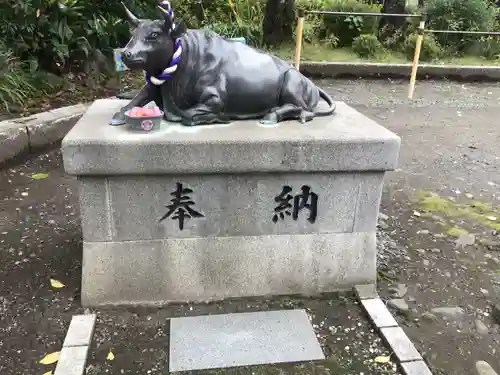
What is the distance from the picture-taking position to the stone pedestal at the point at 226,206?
2814mm

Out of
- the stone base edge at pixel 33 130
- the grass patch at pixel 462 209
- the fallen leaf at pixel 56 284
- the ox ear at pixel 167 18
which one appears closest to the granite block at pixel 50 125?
the stone base edge at pixel 33 130

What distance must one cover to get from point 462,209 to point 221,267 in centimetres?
282

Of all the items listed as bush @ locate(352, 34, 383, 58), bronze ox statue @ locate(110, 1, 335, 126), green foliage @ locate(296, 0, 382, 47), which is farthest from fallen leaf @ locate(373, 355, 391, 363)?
green foliage @ locate(296, 0, 382, 47)

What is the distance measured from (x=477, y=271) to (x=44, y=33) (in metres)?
6.06

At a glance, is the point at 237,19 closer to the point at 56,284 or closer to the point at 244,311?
the point at 56,284

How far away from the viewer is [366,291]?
3352 millimetres

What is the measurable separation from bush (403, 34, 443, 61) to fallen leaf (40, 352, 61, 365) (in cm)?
1083

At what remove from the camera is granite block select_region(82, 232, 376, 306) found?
3107 mm

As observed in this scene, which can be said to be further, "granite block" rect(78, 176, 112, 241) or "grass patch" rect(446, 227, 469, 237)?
"grass patch" rect(446, 227, 469, 237)

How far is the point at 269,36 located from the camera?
11.3 meters

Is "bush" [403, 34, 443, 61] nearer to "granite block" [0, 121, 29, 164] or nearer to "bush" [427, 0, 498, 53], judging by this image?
"bush" [427, 0, 498, 53]

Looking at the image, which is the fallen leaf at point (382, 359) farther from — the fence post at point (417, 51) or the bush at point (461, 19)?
the bush at point (461, 19)

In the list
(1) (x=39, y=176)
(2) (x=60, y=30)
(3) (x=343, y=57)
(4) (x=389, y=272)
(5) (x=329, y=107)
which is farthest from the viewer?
(3) (x=343, y=57)

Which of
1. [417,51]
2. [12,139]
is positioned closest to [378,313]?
[12,139]
